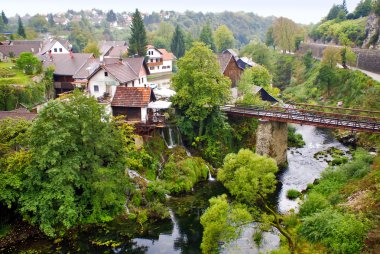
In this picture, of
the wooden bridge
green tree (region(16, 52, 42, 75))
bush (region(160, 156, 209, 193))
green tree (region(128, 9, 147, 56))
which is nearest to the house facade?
green tree (region(16, 52, 42, 75))

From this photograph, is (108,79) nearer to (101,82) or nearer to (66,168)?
(101,82)

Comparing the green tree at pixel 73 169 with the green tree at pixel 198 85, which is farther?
the green tree at pixel 198 85

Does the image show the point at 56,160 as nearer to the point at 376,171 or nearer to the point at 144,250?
the point at 144,250

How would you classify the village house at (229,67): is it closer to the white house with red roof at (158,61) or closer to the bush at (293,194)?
the white house with red roof at (158,61)

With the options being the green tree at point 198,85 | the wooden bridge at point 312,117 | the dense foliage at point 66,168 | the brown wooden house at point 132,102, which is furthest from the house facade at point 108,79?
the dense foliage at point 66,168

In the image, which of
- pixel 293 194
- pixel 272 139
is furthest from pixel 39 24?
pixel 293 194

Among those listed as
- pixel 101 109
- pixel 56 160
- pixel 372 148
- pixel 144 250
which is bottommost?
pixel 144 250

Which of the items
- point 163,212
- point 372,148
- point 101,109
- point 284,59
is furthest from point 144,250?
point 284,59
